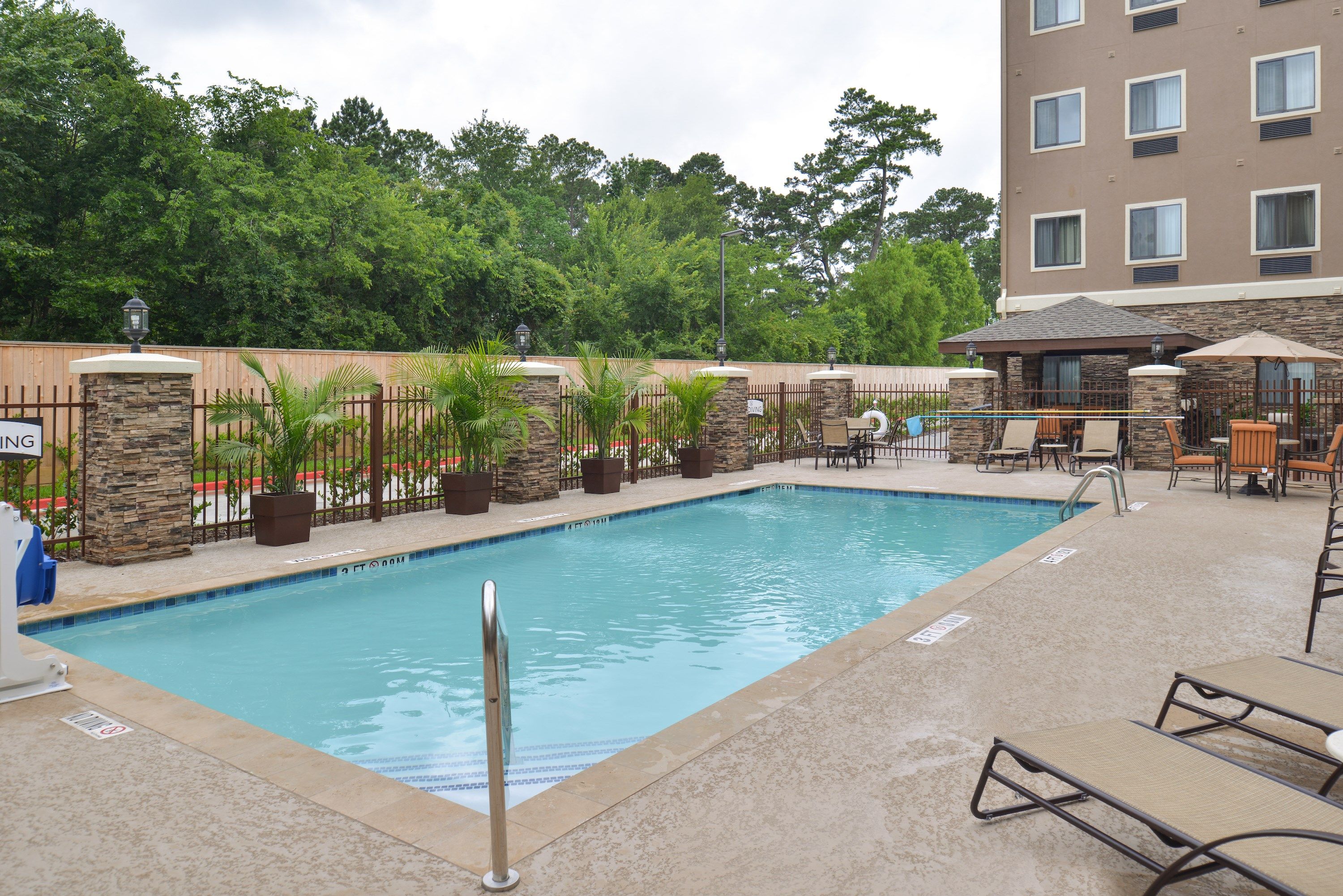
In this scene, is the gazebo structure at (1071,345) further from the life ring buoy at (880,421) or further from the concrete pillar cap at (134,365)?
the concrete pillar cap at (134,365)

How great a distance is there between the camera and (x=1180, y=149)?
19875mm

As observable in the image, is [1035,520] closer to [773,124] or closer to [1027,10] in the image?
[1027,10]

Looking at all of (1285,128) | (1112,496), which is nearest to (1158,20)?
Result: (1285,128)

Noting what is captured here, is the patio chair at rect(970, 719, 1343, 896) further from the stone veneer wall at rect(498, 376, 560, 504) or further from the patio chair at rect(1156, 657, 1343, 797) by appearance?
the stone veneer wall at rect(498, 376, 560, 504)

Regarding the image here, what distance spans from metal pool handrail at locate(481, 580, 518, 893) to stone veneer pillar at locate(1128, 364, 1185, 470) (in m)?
16.6

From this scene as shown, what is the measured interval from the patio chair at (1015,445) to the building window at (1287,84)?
8.87 m

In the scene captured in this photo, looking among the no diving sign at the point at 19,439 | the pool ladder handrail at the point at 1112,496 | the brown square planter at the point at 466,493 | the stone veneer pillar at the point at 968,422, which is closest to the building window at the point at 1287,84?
the stone veneer pillar at the point at 968,422

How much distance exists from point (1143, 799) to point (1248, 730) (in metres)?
1.34

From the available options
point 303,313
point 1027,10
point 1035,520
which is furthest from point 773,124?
point 1035,520

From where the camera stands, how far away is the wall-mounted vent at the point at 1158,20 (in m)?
19.8

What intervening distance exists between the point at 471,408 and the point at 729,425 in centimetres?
645

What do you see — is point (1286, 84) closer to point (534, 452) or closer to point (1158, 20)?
point (1158, 20)

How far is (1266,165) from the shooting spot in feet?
61.9

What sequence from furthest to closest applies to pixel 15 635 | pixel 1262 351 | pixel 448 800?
pixel 1262 351 < pixel 15 635 < pixel 448 800
